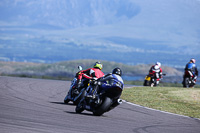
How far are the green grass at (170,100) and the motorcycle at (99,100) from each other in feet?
12.4

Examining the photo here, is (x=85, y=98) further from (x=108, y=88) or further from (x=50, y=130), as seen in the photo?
(x=50, y=130)

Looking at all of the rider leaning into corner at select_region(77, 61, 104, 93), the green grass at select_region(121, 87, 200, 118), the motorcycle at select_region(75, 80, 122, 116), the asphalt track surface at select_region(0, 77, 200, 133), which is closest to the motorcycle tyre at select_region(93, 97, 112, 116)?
the motorcycle at select_region(75, 80, 122, 116)

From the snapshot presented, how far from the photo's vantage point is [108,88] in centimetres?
1658

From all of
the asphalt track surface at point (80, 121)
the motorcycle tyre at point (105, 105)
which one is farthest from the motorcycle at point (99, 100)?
the asphalt track surface at point (80, 121)

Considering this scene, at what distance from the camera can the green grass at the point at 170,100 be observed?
21.0 meters

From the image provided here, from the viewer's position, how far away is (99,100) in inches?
656

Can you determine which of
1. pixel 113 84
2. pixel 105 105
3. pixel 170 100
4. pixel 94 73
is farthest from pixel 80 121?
pixel 170 100

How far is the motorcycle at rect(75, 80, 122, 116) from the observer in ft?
54.3

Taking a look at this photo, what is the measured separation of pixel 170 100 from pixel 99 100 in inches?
309

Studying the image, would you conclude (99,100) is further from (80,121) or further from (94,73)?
(80,121)

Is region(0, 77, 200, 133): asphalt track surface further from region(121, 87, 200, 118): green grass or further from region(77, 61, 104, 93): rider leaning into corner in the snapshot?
region(121, 87, 200, 118): green grass

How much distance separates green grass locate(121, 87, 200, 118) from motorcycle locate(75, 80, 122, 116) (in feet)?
12.4

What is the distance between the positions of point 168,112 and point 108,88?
4.21 meters

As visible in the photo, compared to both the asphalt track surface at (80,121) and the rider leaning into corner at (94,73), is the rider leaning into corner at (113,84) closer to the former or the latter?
the asphalt track surface at (80,121)
